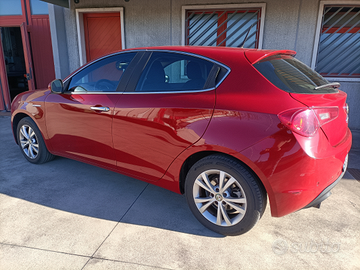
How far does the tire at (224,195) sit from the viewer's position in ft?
7.32

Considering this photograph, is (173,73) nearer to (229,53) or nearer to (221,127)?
(229,53)

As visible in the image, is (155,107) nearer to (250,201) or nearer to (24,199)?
(250,201)

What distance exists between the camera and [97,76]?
359 cm

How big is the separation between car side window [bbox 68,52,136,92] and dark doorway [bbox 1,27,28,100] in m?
7.29

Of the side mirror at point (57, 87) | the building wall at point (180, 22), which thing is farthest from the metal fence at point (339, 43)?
the side mirror at point (57, 87)

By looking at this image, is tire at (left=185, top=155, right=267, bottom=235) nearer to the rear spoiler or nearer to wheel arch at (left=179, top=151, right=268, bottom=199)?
wheel arch at (left=179, top=151, right=268, bottom=199)

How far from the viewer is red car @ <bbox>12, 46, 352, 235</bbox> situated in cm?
207

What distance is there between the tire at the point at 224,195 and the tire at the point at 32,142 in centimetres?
244

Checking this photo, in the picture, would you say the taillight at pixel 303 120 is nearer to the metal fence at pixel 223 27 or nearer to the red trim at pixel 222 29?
the metal fence at pixel 223 27

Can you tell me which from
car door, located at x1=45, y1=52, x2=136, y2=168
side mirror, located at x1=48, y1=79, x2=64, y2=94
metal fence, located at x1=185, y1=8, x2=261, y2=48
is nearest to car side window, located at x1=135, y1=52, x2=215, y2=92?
car door, located at x1=45, y1=52, x2=136, y2=168

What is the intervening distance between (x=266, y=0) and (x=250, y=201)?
519cm

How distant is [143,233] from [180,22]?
528 centimetres

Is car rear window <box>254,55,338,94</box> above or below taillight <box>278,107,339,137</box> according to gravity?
above

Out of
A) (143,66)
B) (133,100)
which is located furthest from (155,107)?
(143,66)
